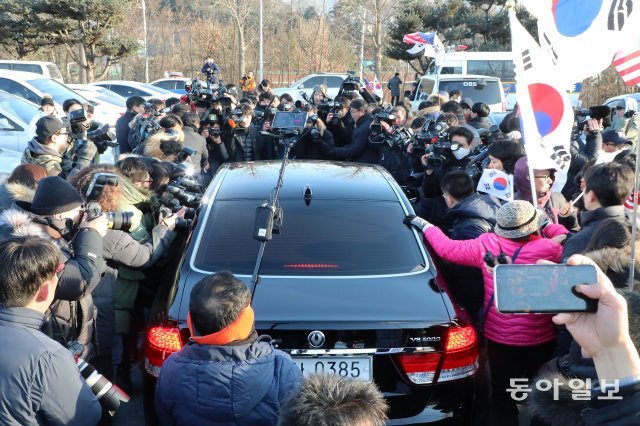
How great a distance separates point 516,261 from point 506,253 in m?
0.09

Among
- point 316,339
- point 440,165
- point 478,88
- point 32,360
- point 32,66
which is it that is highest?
point 32,66

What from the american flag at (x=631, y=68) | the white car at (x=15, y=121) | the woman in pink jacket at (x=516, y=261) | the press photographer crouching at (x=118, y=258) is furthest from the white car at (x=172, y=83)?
the woman in pink jacket at (x=516, y=261)

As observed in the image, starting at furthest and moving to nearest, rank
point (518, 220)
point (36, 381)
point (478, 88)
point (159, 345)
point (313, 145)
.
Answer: point (478, 88) < point (313, 145) < point (518, 220) < point (159, 345) < point (36, 381)

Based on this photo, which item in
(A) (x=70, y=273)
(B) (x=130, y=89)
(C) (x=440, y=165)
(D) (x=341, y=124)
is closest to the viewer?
(A) (x=70, y=273)

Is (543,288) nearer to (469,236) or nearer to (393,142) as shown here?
(469,236)

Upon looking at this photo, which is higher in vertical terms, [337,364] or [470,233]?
[470,233]

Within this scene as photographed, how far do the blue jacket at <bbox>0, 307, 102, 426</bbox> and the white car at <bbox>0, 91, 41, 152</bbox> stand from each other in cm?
918

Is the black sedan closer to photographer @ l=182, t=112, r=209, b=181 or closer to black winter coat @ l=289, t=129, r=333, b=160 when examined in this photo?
photographer @ l=182, t=112, r=209, b=181

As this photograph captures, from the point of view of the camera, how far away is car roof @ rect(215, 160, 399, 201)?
4379 millimetres

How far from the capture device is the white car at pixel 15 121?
1116cm

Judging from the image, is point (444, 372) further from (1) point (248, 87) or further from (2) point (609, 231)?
(1) point (248, 87)

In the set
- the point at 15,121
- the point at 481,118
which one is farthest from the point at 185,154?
the point at 15,121

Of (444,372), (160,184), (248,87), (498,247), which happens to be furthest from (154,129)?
(248,87)

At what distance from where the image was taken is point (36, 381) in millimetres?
2346
